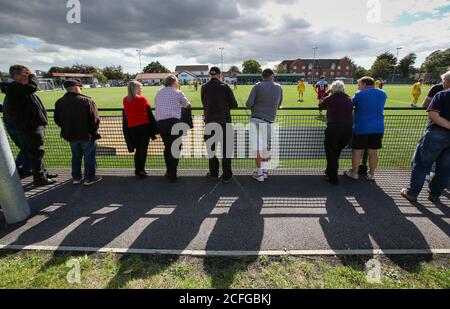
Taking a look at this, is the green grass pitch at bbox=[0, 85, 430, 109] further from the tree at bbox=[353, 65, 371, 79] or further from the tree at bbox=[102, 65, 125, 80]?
the tree at bbox=[102, 65, 125, 80]

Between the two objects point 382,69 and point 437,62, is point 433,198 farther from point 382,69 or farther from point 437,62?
point 437,62

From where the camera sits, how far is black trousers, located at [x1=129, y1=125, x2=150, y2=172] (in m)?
4.75

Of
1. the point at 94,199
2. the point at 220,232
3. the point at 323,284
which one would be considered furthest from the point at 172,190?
the point at 323,284

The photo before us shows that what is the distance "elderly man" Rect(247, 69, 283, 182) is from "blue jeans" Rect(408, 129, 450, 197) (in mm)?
2370

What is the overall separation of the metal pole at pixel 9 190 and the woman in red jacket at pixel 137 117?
1790 millimetres

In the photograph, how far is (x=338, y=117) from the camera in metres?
4.35

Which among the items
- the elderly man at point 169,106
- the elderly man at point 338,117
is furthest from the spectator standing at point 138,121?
the elderly man at point 338,117

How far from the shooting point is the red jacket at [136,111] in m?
4.57

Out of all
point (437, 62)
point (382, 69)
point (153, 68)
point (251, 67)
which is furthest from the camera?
point (153, 68)

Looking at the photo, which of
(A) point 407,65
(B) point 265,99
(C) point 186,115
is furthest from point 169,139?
(A) point 407,65

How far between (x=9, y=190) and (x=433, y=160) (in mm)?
6176

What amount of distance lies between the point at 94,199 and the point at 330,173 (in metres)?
4.25

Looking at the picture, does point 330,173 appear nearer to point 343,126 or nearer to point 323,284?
point 343,126

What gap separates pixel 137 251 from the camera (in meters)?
2.89
